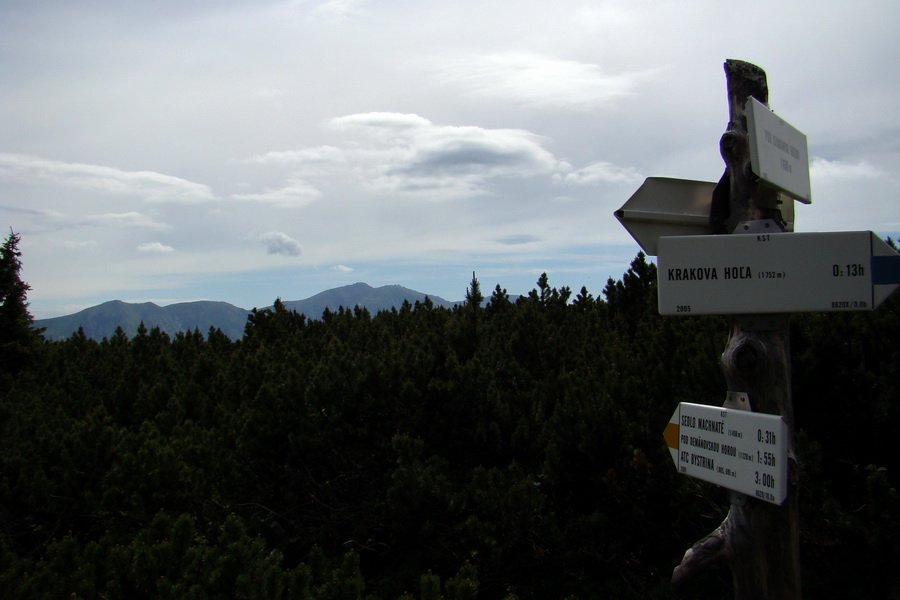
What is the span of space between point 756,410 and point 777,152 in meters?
1.01

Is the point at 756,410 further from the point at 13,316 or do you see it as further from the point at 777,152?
the point at 13,316

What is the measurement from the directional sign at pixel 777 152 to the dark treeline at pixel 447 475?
205 centimetres

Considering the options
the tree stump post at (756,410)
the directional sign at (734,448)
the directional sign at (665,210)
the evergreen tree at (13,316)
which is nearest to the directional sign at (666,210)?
the directional sign at (665,210)

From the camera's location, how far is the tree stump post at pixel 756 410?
7.62ft

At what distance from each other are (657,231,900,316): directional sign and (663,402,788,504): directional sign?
41 cm

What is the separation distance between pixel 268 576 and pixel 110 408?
7730 mm

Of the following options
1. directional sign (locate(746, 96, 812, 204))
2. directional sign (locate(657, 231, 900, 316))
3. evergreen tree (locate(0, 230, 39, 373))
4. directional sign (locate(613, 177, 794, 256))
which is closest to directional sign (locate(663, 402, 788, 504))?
directional sign (locate(657, 231, 900, 316))

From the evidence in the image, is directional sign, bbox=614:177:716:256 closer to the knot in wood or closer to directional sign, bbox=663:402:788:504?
the knot in wood

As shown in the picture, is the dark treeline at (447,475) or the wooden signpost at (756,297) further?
the dark treeline at (447,475)

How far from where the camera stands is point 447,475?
19.0 feet

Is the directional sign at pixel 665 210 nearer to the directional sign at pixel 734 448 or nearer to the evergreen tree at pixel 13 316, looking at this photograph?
the directional sign at pixel 734 448

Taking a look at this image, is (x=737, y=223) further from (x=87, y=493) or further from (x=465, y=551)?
(x=87, y=493)

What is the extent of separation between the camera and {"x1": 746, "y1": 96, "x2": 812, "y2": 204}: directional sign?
7.52 ft

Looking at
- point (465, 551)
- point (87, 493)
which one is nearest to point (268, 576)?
point (465, 551)
